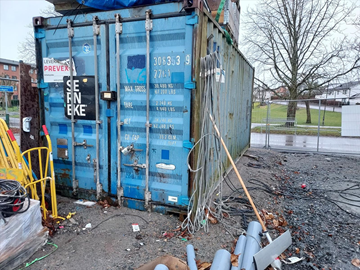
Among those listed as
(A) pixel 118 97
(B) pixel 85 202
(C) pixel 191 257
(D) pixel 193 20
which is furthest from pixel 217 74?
(B) pixel 85 202

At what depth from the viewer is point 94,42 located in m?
3.67

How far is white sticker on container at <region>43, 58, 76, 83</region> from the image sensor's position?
393 cm

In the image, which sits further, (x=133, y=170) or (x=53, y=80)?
(x=53, y=80)

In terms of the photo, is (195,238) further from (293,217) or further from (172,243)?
(293,217)

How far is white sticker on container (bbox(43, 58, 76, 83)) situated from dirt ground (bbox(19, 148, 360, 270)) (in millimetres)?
2029

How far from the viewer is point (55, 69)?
13.1 feet

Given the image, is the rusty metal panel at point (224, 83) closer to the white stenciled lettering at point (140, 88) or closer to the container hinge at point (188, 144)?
the container hinge at point (188, 144)

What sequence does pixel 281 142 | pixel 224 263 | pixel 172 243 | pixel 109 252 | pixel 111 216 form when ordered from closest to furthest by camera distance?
pixel 224 263 → pixel 109 252 → pixel 172 243 → pixel 111 216 → pixel 281 142

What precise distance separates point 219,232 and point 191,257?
2.63ft

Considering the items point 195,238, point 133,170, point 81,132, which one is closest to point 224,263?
point 195,238

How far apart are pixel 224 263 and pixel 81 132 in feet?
9.35

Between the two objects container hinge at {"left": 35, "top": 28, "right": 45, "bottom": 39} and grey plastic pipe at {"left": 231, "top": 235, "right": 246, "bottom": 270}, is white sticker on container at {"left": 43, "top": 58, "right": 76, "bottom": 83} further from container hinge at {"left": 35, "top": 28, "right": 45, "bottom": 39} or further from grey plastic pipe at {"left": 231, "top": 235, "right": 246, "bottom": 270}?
grey plastic pipe at {"left": 231, "top": 235, "right": 246, "bottom": 270}

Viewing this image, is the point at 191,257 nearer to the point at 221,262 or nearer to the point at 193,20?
the point at 221,262

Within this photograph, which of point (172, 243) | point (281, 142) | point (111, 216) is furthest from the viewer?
point (281, 142)
